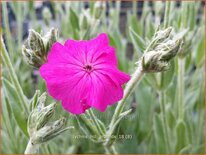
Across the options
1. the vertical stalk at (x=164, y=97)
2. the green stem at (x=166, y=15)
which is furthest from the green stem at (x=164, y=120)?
the green stem at (x=166, y=15)

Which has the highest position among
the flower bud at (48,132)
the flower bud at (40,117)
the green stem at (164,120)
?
the flower bud at (40,117)

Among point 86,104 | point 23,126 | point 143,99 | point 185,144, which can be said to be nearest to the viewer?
point 86,104

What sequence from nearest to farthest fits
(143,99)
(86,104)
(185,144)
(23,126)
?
(86,104), (23,126), (185,144), (143,99)

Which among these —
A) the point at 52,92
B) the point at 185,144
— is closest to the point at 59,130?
the point at 52,92

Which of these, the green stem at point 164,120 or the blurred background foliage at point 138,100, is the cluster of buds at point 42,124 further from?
the green stem at point 164,120

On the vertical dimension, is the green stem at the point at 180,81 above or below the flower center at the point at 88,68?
below

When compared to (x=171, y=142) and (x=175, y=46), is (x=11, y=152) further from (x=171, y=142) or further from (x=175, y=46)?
(x=175, y=46)
